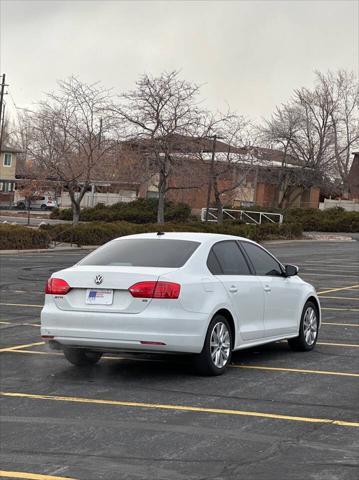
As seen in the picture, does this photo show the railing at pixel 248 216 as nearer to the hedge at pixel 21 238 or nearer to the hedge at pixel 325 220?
the hedge at pixel 325 220

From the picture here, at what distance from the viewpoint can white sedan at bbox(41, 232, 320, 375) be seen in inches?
344

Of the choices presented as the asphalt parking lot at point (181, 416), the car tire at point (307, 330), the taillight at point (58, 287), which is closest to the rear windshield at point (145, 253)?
the taillight at point (58, 287)

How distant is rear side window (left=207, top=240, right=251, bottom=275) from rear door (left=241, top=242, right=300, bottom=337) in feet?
0.77

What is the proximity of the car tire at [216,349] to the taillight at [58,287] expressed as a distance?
1.66m

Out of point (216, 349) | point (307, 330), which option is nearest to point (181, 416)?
point (216, 349)

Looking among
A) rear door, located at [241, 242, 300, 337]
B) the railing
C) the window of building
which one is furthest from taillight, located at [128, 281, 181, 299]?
the window of building

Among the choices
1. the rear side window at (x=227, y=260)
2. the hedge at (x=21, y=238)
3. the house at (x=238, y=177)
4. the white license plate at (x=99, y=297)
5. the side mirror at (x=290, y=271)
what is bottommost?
the hedge at (x=21, y=238)

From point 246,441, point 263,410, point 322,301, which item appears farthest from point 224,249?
point 322,301

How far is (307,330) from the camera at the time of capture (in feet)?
36.8

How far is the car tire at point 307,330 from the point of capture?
11023mm

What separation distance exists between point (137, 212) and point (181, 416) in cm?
5040

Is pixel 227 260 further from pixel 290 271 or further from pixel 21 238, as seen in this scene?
pixel 21 238

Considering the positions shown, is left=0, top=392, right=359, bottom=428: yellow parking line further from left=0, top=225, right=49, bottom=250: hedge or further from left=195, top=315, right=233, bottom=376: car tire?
left=0, top=225, right=49, bottom=250: hedge

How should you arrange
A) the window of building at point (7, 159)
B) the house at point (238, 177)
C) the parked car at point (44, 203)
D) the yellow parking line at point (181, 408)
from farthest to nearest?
the window of building at point (7, 159)
the parked car at point (44, 203)
the house at point (238, 177)
the yellow parking line at point (181, 408)
